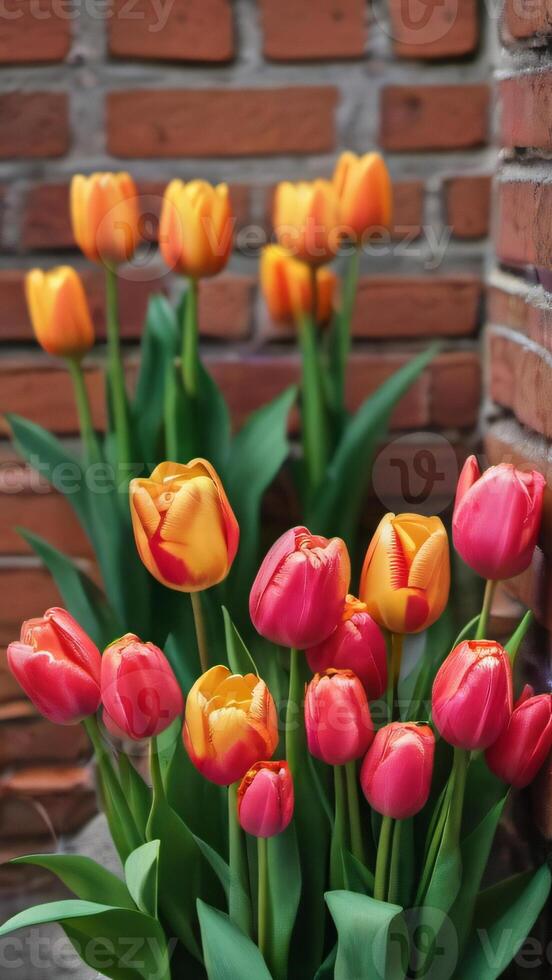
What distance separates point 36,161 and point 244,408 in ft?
0.94

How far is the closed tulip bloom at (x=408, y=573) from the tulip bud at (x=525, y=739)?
0.19ft

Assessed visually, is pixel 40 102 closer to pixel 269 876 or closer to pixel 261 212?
pixel 261 212

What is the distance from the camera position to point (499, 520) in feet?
1.45

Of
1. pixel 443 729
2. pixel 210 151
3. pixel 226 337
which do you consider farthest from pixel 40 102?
pixel 443 729

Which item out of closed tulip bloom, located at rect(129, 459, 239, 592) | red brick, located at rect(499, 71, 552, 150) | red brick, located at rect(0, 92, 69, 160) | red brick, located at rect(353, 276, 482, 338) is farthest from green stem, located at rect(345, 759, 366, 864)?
red brick, located at rect(0, 92, 69, 160)

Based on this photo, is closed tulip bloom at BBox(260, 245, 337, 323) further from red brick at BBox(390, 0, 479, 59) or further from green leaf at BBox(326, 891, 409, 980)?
green leaf at BBox(326, 891, 409, 980)

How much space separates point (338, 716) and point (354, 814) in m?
0.07

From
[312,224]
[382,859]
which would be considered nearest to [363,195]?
[312,224]

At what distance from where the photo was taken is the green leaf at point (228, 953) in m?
0.42

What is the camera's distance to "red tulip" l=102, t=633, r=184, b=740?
406 millimetres

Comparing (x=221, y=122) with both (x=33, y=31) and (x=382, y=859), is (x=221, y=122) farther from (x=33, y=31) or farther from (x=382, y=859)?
(x=382, y=859)

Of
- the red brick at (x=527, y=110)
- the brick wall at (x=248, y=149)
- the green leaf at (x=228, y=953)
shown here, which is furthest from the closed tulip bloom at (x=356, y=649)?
the brick wall at (x=248, y=149)

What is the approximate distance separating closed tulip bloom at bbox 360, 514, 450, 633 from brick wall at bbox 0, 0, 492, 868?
1.67 ft

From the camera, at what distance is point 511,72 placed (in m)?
0.61
